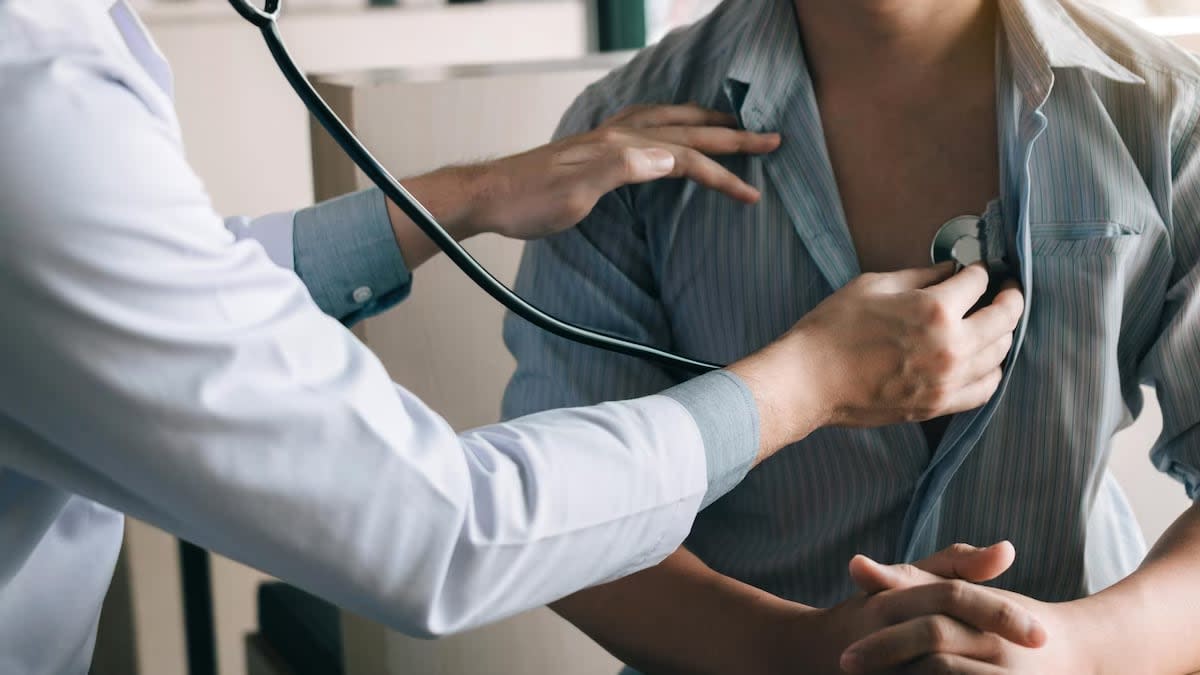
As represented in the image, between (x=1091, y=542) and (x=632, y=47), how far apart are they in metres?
2.57

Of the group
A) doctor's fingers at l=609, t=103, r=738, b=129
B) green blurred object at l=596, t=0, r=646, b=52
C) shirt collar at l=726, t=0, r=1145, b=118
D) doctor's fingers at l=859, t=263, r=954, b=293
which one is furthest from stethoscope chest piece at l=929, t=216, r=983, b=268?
green blurred object at l=596, t=0, r=646, b=52

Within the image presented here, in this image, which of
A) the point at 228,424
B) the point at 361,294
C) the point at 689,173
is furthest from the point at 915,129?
the point at 228,424

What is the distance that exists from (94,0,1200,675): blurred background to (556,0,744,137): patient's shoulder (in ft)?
0.72

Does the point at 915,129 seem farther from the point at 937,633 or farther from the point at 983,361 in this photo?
the point at 937,633

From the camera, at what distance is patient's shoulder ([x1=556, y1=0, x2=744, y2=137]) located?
3.95ft

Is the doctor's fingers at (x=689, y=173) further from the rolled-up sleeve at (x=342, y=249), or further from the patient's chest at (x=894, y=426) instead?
the rolled-up sleeve at (x=342, y=249)

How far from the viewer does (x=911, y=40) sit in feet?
3.67

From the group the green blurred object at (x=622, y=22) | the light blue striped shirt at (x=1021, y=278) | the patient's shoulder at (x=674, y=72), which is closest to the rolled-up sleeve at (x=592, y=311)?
the light blue striped shirt at (x=1021, y=278)

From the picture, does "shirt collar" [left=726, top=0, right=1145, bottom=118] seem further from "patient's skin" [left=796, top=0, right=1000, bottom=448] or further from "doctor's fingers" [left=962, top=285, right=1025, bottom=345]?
"doctor's fingers" [left=962, top=285, right=1025, bottom=345]

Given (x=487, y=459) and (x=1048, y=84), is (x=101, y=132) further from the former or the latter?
(x=1048, y=84)

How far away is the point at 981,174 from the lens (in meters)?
1.11

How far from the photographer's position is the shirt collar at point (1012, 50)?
103 cm

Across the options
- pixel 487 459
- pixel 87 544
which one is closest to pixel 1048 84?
pixel 487 459

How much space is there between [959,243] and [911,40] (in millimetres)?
203
